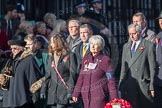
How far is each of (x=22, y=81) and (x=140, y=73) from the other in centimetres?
211

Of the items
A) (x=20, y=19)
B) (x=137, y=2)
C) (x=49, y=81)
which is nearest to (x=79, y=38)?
(x=49, y=81)

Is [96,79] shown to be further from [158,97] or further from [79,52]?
[158,97]

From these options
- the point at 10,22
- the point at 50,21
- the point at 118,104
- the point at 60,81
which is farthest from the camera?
the point at 10,22

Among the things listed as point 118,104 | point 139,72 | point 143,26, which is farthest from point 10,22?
point 118,104

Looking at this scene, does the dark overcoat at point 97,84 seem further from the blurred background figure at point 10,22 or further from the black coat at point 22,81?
the blurred background figure at point 10,22

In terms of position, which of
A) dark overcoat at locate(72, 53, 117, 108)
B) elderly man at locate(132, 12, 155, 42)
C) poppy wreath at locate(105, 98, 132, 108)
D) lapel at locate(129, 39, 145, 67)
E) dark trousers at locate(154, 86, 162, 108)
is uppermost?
elderly man at locate(132, 12, 155, 42)

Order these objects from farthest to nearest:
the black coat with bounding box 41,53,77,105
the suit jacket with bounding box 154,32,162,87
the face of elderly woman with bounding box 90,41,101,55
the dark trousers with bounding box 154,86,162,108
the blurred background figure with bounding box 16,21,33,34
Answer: the blurred background figure with bounding box 16,21,33,34, the dark trousers with bounding box 154,86,162,108, the suit jacket with bounding box 154,32,162,87, the black coat with bounding box 41,53,77,105, the face of elderly woman with bounding box 90,41,101,55

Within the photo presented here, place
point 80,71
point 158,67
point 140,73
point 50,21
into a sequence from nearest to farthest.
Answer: point 80,71 → point 140,73 → point 158,67 → point 50,21

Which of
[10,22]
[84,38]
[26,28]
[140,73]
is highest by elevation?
[10,22]

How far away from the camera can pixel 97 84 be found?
10766mm

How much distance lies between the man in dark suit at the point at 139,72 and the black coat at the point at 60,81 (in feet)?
3.47

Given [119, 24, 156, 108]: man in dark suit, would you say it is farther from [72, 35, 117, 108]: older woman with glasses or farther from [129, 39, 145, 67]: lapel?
[72, 35, 117, 108]: older woman with glasses

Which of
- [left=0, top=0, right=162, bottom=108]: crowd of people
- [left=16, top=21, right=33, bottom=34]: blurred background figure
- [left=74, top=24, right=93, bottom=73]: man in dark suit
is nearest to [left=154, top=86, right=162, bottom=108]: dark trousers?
[left=0, top=0, right=162, bottom=108]: crowd of people

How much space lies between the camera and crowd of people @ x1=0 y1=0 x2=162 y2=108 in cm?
1082
